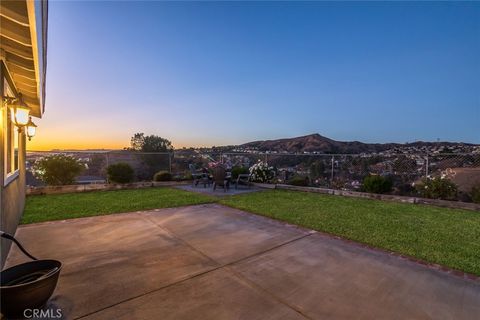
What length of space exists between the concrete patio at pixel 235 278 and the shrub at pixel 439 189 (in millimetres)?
5005

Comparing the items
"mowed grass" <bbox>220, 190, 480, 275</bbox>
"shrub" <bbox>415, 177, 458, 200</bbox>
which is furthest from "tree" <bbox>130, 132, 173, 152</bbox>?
"shrub" <bbox>415, 177, 458, 200</bbox>

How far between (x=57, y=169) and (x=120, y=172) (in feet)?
6.45

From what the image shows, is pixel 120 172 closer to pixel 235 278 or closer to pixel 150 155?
pixel 150 155

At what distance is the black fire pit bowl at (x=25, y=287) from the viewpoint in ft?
5.86

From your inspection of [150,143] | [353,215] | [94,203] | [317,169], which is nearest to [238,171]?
[317,169]

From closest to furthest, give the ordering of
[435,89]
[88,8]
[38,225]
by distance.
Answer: [38,225], [88,8], [435,89]

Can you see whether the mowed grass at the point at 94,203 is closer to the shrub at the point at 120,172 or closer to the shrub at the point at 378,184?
the shrub at the point at 120,172

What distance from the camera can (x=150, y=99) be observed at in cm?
1249

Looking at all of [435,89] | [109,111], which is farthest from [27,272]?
[435,89]

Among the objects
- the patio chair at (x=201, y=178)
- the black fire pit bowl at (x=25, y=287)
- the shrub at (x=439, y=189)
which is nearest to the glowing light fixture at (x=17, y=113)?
the black fire pit bowl at (x=25, y=287)

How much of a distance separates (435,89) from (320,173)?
9958 millimetres

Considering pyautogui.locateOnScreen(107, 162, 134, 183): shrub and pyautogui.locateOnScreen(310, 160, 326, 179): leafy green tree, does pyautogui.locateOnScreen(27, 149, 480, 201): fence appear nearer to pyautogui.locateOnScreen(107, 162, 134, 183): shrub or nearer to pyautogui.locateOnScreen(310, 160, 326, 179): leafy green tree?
pyautogui.locateOnScreen(310, 160, 326, 179): leafy green tree

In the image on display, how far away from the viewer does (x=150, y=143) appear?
17672mm

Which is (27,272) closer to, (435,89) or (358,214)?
(358,214)
